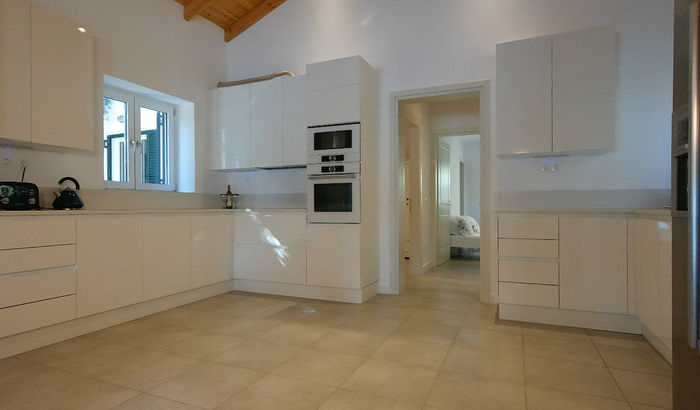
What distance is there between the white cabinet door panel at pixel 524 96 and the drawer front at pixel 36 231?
3323mm

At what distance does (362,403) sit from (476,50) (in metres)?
3.21

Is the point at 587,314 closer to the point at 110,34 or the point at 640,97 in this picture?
the point at 640,97

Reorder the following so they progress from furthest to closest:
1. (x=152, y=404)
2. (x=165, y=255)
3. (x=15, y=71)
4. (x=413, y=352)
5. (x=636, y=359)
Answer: (x=165, y=255)
(x=15, y=71)
(x=413, y=352)
(x=636, y=359)
(x=152, y=404)

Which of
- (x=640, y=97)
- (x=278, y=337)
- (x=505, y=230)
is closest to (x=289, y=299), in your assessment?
(x=278, y=337)

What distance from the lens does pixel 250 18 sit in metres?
4.54

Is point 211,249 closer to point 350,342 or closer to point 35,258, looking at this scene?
point 35,258

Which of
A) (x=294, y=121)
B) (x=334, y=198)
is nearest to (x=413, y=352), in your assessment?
(x=334, y=198)

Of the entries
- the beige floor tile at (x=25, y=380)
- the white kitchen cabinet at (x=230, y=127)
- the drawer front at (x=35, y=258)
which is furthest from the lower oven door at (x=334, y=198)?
the beige floor tile at (x=25, y=380)

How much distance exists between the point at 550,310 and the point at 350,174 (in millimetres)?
1987

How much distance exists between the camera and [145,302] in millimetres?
3129

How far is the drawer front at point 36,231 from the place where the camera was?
89.0 inches

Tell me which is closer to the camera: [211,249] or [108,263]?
[108,263]

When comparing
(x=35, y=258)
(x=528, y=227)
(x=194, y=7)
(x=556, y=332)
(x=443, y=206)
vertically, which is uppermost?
(x=194, y=7)

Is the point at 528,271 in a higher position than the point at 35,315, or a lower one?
higher
